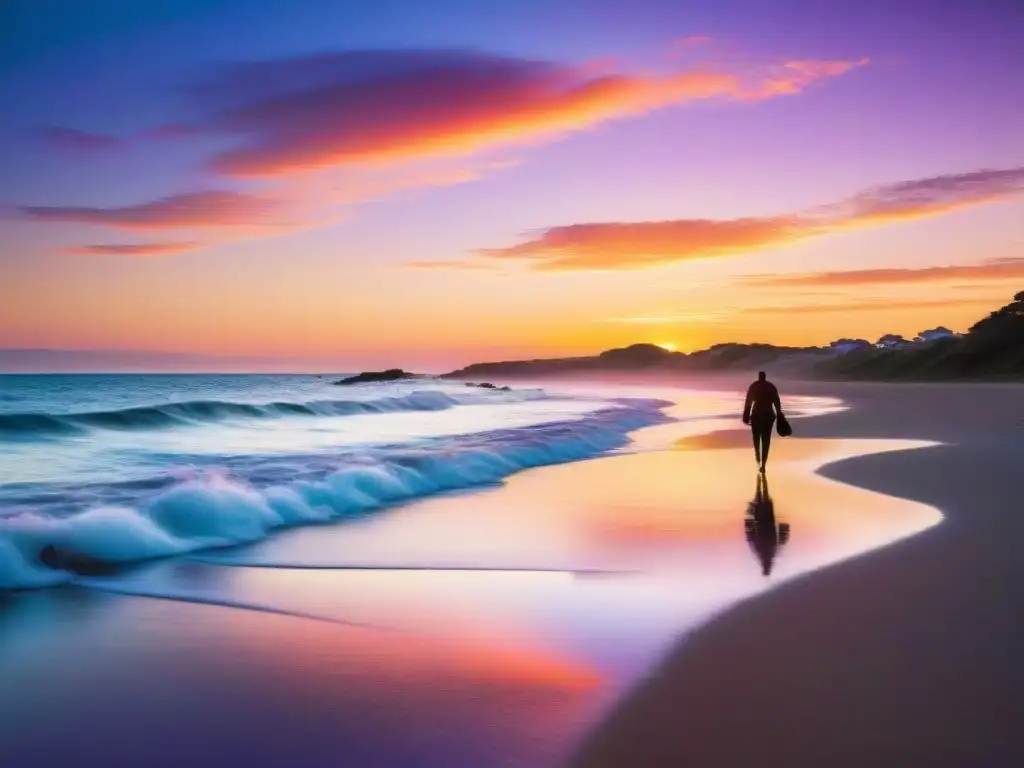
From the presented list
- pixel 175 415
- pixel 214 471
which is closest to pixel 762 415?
pixel 214 471

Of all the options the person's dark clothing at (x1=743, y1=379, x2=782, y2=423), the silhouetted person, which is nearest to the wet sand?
the silhouetted person

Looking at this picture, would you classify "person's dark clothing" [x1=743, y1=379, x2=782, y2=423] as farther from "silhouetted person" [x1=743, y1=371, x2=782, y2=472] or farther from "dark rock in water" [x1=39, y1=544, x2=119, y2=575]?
"dark rock in water" [x1=39, y1=544, x2=119, y2=575]

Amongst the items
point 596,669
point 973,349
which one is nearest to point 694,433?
point 596,669

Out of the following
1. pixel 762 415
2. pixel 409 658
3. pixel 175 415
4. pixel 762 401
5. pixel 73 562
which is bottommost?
pixel 409 658

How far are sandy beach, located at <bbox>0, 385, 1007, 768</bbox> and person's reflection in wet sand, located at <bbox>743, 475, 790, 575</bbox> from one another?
80mm

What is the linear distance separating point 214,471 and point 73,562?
15.2ft

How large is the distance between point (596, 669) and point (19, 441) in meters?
22.5

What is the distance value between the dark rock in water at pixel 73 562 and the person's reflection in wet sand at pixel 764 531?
20.7ft

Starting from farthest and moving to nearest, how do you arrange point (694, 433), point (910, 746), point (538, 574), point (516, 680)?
point (694, 433) < point (538, 574) < point (516, 680) < point (910, 746)

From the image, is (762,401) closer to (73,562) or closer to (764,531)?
(764,531)

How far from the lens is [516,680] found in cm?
530

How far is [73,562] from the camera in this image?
8.53 m

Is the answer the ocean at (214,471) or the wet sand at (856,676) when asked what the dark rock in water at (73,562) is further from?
the wet sand at (856,676)

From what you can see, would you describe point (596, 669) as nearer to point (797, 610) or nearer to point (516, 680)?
point (516, 680)
